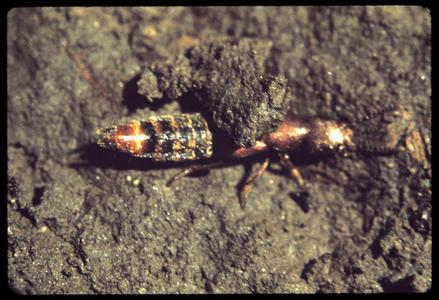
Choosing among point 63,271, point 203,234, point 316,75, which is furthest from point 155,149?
point 316,75

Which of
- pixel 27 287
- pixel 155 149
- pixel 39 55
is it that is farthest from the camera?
pixel 39 55

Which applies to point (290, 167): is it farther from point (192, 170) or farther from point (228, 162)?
point (192, 170)

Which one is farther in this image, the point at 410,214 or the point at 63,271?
the point at 410,214

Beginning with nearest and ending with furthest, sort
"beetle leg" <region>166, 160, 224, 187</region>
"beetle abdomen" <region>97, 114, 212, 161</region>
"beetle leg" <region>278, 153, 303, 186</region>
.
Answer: "beetle abdomen" <region>97, 114, 212, 161</region> → "beetle leg" <region>166, 160, 224, 187</region> → "beetle leg" <region>278, 153, 303, 186</region>

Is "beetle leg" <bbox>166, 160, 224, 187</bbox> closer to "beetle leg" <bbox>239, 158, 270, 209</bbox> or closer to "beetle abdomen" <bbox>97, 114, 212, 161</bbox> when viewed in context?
"beetle abdomen" <bbox>97, 114, 212, 161</bbox>

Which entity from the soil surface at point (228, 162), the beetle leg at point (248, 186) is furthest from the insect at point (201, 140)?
the soil surface at point (228, 162)

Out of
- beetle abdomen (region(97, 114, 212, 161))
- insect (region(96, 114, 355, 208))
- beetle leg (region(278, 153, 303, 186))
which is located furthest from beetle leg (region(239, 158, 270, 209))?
beetle abdomen (region(97, 114, 212, 161))

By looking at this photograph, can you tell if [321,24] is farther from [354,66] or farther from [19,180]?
[19,180]

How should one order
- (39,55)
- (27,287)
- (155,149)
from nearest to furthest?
(27,287) → (155,149) → (39,55)

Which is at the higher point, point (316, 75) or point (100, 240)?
point (316, 75)
